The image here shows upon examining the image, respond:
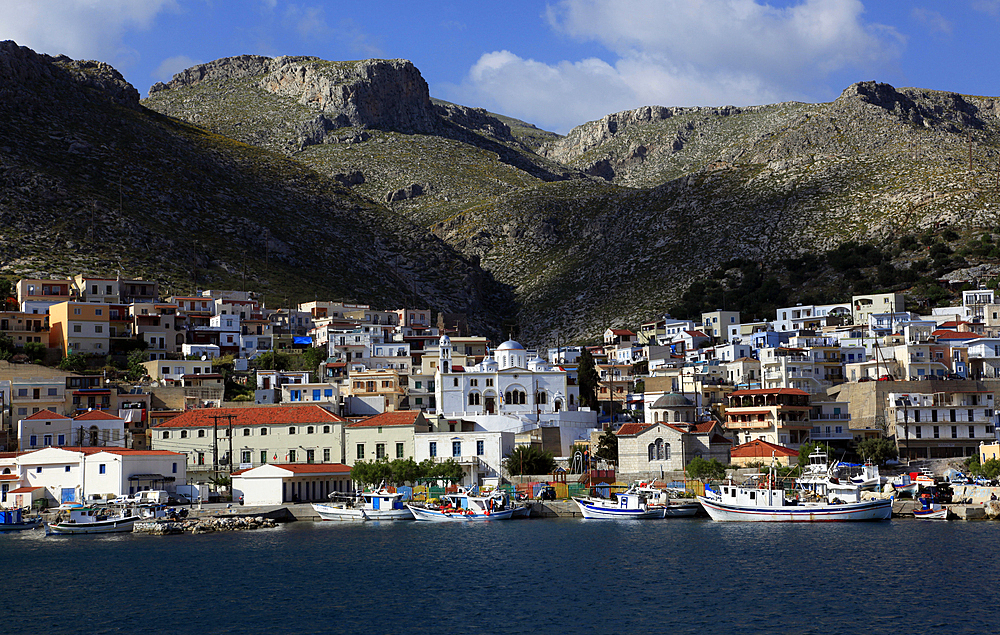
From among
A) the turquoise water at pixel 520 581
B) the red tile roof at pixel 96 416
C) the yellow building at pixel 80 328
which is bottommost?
the turquoise water at pixel 520 581

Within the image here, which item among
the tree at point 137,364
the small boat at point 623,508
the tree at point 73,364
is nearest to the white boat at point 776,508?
the small boat at point 623,508

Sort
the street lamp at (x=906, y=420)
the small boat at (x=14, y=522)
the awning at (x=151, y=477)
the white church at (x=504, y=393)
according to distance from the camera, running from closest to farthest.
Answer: the small boat at (x=14, y=522) < the awning at (x=151, y=477) < the street lamp at (x=906, y=420) < the white church at (x=504, y=393)

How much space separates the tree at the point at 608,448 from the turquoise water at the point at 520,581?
16827mm

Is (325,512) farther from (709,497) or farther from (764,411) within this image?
(764,411)

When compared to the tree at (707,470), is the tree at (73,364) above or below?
above

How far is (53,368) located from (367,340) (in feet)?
110

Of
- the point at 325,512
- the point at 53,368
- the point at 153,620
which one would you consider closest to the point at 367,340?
the point at 53,368

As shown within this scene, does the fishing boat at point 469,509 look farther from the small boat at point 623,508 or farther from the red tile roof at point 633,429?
the red tile roof at point 633,429

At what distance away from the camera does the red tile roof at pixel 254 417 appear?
298ft

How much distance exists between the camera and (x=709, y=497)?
3034 inches

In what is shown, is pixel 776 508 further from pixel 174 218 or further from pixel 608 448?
pixel 174 218

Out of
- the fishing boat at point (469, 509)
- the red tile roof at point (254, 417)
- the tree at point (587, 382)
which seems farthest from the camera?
the tree at point (587, 382)

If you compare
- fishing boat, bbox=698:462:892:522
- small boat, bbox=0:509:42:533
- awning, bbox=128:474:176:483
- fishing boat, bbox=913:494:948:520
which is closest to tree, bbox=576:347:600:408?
fishing boat, bbox=698:462:892:522

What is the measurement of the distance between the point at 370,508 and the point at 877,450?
39.2 m
